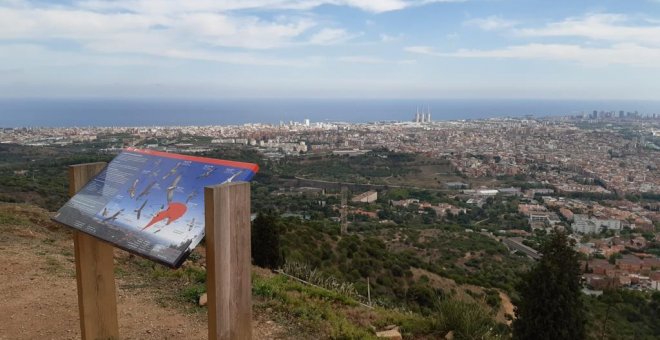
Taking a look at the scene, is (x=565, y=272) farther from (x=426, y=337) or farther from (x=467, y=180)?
(x=467, y=180)

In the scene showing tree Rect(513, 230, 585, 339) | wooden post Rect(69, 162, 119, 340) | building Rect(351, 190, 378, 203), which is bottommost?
building Rect(351, 190, 378, 203)

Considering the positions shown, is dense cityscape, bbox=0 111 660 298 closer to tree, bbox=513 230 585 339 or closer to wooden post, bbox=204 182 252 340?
tree, bbox=513 230 585 339

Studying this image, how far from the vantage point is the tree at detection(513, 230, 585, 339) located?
573cm

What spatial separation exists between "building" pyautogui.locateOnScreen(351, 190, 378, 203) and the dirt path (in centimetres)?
2816

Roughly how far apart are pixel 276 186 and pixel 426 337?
104ft

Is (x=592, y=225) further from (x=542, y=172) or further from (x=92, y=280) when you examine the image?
(x=92, y=280)

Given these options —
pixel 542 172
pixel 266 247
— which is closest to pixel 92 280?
pixel 266 247

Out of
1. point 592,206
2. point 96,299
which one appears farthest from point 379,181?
→ point 96,299

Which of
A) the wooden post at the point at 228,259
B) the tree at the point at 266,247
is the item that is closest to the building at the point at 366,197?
the tree at the point at 266,247

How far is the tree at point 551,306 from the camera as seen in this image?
5730 millimetres

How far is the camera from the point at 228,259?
2.17 meters

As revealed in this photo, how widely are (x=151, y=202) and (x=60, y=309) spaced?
7.42ft

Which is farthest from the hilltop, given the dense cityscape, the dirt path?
the dense cityscape

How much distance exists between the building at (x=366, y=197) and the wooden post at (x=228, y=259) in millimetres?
30549
